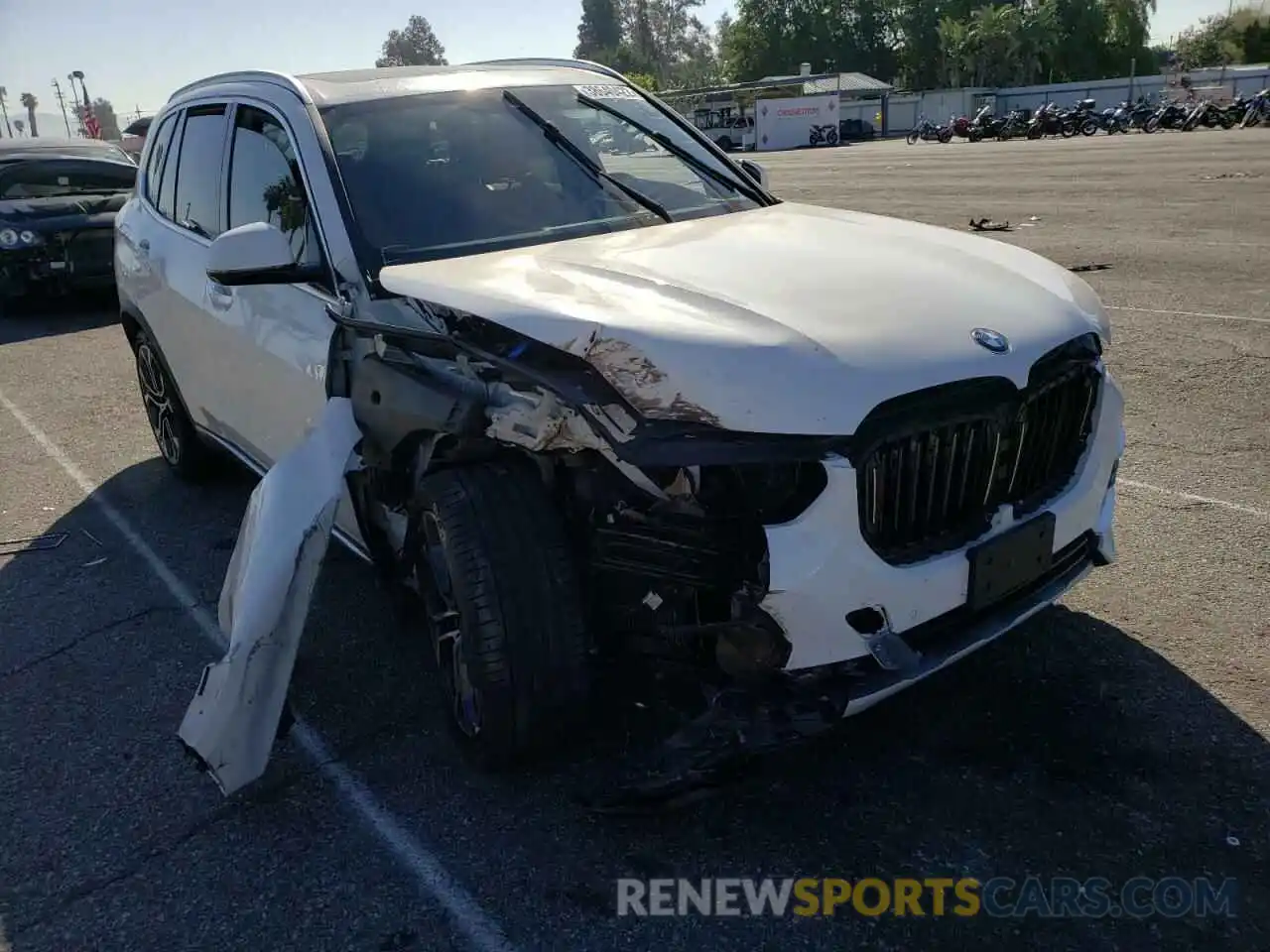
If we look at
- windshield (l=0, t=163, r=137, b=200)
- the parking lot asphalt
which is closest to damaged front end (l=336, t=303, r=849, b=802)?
the parking lot asphalt

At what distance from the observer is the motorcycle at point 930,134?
47125mm

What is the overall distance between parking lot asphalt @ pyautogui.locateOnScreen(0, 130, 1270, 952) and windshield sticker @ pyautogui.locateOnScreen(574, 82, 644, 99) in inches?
82.3

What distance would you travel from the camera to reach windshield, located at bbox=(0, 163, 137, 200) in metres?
11.5

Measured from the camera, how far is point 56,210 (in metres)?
11.2

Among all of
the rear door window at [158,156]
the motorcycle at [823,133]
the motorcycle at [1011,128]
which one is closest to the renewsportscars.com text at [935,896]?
the rear door window at [158,156]

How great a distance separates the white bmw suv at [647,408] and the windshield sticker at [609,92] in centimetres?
43

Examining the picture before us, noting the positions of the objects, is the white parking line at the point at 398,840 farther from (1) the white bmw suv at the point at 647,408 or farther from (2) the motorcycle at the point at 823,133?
(2) the motorcycle at the point at 823,133

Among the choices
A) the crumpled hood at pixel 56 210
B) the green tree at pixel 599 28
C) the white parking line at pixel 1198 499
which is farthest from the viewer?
the green tree at pixel 599 28

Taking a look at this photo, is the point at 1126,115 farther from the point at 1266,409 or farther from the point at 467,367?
the point at 467,367

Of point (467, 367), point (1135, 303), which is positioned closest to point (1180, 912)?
point (467, 367)

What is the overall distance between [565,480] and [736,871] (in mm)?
1121

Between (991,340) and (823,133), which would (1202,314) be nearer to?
(991,340)

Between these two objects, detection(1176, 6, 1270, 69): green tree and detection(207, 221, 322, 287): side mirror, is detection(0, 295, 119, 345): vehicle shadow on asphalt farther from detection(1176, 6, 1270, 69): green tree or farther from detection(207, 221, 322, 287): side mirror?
detection(1176, 6, 1270, 69): green tree

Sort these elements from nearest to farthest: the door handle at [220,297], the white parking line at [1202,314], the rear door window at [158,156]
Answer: the door handle at [220,297] < the rear door window at [158,156] < the white parking line at [1202,314]
